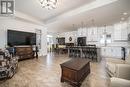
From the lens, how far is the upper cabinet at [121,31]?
24.3 ft

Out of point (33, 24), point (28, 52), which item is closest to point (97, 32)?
point (33, 24)

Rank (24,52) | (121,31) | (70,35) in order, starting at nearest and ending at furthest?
(24,52) < (121,31) < (70,35)

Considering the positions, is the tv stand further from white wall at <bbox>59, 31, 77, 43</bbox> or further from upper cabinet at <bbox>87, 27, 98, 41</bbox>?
white wall at <bbox>59, 31, 77, 43</bbox>

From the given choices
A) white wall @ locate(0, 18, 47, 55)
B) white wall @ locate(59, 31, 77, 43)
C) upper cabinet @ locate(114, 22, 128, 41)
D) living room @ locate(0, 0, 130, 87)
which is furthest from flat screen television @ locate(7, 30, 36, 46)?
upper cabinet @ locate(114, 22, 128, 41)

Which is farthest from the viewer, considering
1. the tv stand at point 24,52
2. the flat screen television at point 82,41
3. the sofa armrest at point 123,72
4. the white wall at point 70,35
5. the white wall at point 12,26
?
the white wall at point 70,35

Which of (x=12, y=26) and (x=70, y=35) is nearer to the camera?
(x=12, y=26)

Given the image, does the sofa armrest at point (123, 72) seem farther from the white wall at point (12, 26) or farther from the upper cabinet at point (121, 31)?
the upper cabinet at point (121, 31)

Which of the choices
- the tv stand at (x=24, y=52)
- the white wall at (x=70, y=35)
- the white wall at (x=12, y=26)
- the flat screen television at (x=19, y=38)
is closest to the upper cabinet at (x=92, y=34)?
the white wall at (x=70, y=35)

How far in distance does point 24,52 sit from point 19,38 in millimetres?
994

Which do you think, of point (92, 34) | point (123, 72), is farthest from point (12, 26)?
point (92, 34)

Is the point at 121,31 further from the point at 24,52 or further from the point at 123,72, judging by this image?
the point at 24,52

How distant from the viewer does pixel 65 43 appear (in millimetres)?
12773

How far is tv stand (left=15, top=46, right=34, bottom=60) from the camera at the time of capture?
6.08 meters

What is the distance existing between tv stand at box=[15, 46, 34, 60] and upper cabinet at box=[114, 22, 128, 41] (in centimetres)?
699
